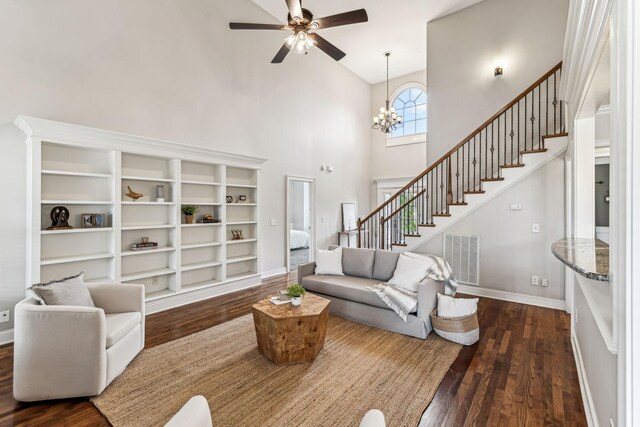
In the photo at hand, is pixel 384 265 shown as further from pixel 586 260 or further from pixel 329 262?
pixel 586 260

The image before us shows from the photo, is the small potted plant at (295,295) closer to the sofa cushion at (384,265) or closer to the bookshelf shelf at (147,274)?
the sofa cushion at (384,265)

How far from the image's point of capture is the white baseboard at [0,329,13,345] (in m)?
3.13

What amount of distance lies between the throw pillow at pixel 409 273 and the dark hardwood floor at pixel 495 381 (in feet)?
2.81

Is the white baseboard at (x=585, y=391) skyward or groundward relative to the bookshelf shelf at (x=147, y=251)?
groundward

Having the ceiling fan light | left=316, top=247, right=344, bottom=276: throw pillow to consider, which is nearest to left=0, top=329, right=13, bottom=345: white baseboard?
left=316, top=247, right=344, bottom=276: throw pillow

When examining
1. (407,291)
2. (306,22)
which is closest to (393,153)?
(306,22)

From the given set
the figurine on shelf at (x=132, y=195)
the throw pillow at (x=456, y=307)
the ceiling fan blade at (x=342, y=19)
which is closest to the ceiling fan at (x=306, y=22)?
the ceiling fan blade at (x=342, y=19)

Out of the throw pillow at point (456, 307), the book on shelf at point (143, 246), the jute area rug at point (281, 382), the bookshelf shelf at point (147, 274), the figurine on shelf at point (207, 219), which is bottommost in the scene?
the jute area rug at point (281, 382)

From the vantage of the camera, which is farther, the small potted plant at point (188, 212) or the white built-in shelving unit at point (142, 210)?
the small potted plant at point (188, 212)

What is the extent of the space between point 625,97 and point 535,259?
400 centimetres

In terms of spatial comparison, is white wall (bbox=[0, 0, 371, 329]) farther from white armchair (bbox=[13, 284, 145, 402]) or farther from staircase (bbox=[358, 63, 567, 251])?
staircase (bbox=[358, 63, 567, 251])

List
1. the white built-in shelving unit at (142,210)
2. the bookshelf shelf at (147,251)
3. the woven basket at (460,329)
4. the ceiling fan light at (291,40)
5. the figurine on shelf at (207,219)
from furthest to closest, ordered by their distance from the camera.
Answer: the figurine on shelf at (207,219)
the bookshelf shelf at (147,251)
the ceiling fan light at (291,40)
the white built-in shelving unit at (142,210)
the woven basket at (460,329)

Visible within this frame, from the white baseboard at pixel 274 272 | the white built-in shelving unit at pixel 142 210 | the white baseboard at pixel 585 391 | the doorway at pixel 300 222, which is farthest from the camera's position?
the doorway at pixel 300 222

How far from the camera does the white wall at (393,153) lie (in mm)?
8500
